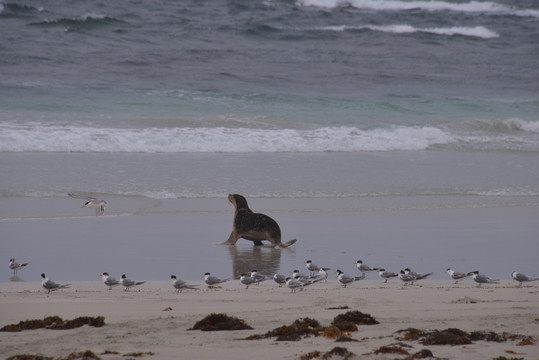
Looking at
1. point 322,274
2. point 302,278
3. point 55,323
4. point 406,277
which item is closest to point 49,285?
point 55,323

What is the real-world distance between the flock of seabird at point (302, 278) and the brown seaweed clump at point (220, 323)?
1621 mm

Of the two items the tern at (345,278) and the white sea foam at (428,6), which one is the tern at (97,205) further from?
the white sea foam at (428,6)

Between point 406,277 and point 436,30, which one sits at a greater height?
point 436,30

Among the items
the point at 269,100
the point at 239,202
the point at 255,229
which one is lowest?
the point at 255,229

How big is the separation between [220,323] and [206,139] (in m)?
14.2

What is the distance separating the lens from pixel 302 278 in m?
8.35

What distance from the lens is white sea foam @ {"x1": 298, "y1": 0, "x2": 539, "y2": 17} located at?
43.5 metres

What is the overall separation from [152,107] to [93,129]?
491 cm

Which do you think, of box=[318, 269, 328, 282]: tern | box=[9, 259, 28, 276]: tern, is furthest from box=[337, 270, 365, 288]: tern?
box=[9, 259, 28, 276]: tern

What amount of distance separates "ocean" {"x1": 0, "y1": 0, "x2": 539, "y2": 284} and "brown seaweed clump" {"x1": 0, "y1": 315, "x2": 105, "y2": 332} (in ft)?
13.4

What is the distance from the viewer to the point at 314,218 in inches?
496

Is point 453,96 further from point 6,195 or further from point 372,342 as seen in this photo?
point 372,342

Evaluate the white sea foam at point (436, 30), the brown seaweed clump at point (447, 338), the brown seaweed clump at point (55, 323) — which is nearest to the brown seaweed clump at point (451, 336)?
the brown seaweed clump at point (447, 338)

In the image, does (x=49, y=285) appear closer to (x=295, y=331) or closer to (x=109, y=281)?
(x=109, y=281)
